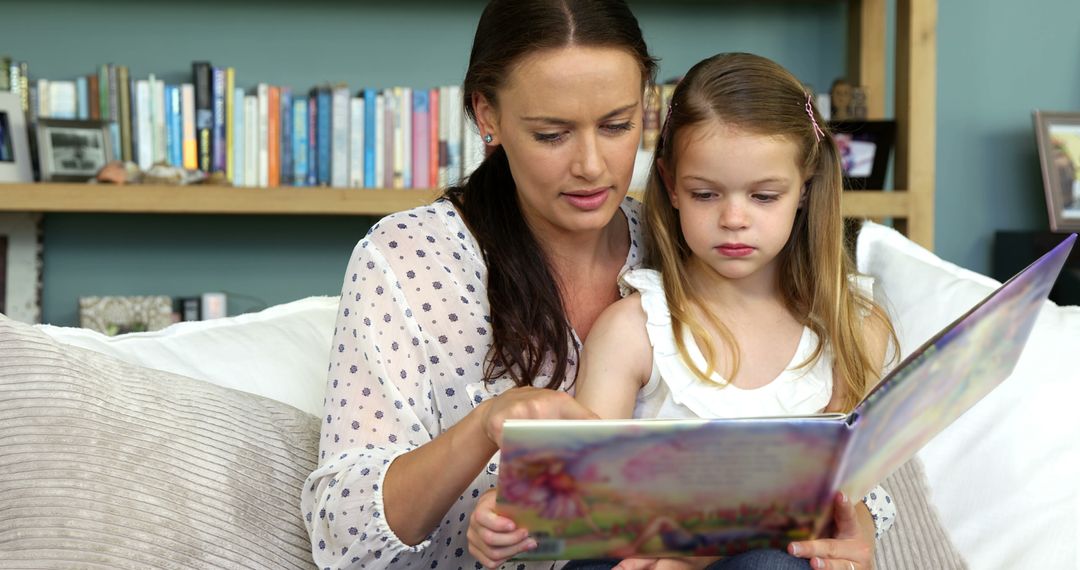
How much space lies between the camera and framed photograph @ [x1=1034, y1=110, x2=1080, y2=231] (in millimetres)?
2828

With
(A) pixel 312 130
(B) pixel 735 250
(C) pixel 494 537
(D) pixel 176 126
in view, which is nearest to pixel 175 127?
(D) pixel 176 126

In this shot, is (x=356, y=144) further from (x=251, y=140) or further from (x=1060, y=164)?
(x=1060, y=164)

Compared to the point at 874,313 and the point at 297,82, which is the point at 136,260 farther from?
the point at 874,313

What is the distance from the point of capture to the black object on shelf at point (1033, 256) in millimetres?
2633

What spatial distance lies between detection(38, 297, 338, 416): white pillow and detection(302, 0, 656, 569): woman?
0.23 metres

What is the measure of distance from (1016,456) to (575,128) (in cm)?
66

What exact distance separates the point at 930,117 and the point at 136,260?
2.00 metres

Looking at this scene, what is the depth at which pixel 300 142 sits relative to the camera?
2.74 m

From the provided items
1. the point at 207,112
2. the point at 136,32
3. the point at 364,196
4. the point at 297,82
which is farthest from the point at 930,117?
the point at 136,32

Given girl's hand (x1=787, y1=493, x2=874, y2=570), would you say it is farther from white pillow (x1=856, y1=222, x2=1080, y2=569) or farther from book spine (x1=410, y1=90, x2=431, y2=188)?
book spine (x1=410, y1=90, x2=431, y2=188)

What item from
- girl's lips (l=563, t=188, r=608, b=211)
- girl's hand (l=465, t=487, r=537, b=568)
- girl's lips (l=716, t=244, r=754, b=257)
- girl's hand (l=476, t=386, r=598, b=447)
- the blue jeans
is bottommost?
the blue jeans

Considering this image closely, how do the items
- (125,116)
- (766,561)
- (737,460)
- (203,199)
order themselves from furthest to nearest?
1. (125,116)
2. (203,199)
3. (766,561)
4. (737,460)

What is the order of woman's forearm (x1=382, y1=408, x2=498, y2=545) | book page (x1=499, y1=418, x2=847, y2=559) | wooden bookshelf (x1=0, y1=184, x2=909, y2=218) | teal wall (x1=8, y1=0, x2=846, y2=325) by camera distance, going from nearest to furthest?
book page (x1=499, y1=418, x2=847, y2=559), woman's forearm (x1=382, y1=408, x2=498, y2=545), wooden bookshelf (x1=0, y1=184, x2=909, y2=218), teal wall (x1=8, y1=0, x2=846, y2=325)

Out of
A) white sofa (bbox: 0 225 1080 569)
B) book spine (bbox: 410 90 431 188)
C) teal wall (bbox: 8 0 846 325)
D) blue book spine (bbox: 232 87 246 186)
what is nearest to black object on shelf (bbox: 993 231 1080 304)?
teal wall (bbox: 8 0 846 325)
